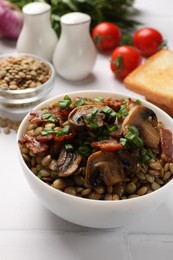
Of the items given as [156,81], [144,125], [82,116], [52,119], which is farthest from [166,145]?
[156,81]

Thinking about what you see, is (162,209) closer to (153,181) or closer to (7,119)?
(153,181)

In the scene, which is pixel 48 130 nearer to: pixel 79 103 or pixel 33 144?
pixel 33 144

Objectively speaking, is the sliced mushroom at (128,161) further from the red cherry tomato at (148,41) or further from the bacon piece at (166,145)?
the red cherry tomato at (148,41)

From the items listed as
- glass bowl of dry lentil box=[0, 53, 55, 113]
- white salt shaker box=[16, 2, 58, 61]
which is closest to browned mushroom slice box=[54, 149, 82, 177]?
glass bowl of dry lentil box=[0, 53, 55, 113]

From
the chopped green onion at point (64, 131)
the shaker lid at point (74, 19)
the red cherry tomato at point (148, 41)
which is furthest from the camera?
the red cherry tomato at point (148, 41)

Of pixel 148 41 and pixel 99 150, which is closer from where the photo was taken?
pixel 99 150

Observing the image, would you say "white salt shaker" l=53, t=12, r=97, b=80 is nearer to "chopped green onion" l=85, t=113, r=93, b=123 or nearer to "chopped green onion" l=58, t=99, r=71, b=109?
"chopped green onion" l=58, t=99, r=71, b=109

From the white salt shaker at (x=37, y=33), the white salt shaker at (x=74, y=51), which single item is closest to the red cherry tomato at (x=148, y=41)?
the white salt shaker at (x=74, y=51)
